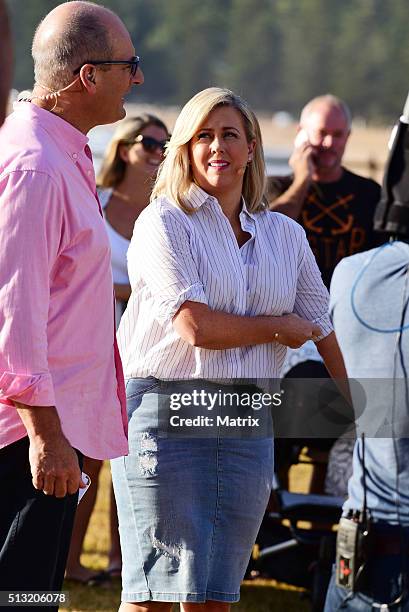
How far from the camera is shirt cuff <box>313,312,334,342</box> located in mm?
3410

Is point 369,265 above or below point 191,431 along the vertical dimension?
above

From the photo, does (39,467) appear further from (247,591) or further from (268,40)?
(268,40)

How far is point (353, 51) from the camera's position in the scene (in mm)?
86562

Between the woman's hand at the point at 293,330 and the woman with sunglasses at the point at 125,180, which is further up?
the woman with sunglasses at the point at 125,180

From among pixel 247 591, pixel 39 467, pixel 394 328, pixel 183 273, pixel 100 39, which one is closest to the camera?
pixel 39 467

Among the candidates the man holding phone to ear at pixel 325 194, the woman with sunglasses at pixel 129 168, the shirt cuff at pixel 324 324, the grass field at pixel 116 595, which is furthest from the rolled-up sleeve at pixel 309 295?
the woman with sunglasses at pixel 129 168

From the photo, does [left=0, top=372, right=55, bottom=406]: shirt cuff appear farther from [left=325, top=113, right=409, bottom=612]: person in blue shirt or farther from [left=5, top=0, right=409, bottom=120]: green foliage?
[left=5, top=0, right=409, bottom=120]: green foliage

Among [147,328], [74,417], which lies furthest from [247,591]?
[74,417]

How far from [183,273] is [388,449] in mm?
843

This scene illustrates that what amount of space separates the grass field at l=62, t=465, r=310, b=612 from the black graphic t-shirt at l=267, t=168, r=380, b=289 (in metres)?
1.44

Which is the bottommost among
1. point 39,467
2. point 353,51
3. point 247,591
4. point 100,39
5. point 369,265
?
point 247,591

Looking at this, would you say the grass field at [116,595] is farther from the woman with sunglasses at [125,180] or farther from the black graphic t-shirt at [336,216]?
the black graphic t-shirt at [336,216]

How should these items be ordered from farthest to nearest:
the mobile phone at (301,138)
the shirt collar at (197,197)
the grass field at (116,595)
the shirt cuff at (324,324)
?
the mobile phone at (301,138), the grass field at (116,595), the shirt cuff at (324,324), the shirt collar at (197,197)

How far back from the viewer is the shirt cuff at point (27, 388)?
2.53 metres
